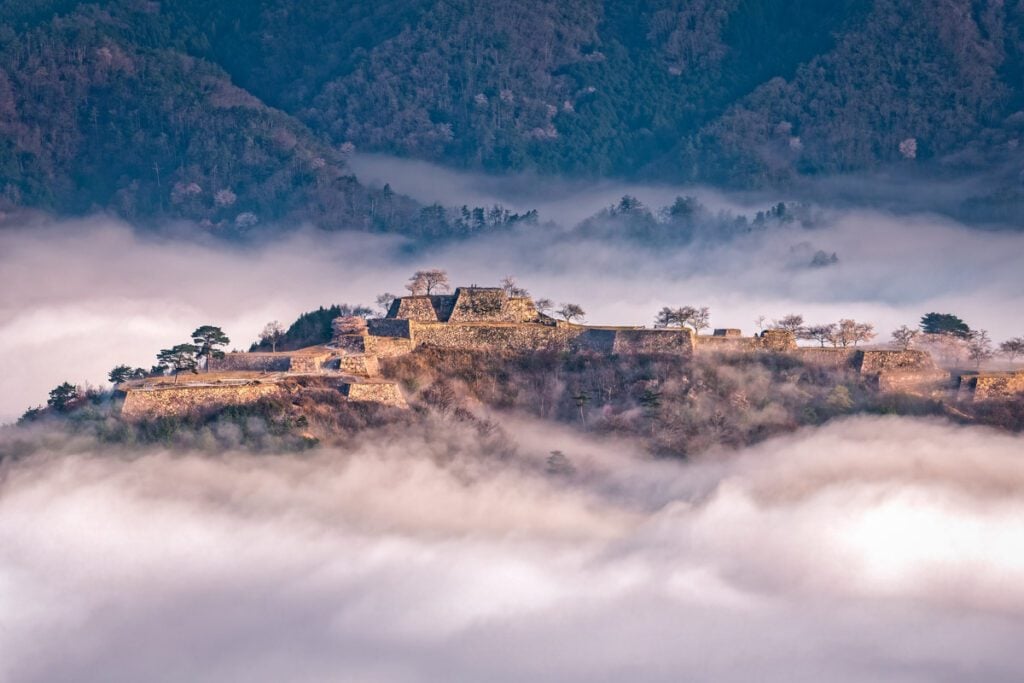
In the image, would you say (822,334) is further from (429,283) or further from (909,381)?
(429,283)

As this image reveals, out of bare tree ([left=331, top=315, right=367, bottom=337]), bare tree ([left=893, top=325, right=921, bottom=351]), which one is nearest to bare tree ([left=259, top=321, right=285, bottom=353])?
bare tree ([left=331, top=315, right=367, bottom=337])

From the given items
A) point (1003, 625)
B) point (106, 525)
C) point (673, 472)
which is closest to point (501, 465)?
point (673, 472)

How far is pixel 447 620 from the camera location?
15162 cm

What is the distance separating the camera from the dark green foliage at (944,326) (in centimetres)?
15538

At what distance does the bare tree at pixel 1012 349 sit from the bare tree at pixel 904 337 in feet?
16.6

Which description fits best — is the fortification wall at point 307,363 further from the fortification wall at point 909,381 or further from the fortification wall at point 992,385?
the fortification wall at point 992,385

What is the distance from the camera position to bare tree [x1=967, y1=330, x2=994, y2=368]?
493 ft

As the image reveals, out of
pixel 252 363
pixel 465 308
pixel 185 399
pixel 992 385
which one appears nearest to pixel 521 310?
pixel 465 308

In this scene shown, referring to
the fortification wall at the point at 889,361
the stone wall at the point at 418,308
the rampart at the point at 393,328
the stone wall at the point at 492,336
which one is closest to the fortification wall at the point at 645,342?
the stone wall at the point at 492,336

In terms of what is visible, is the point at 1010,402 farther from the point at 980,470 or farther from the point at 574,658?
the point at 574,658

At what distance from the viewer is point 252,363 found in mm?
138750

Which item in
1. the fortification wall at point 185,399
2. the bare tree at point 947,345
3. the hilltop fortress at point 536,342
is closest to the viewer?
the fortification wall at point 185,399

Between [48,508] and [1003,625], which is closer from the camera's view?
[48,508]

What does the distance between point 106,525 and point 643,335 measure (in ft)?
97.7
